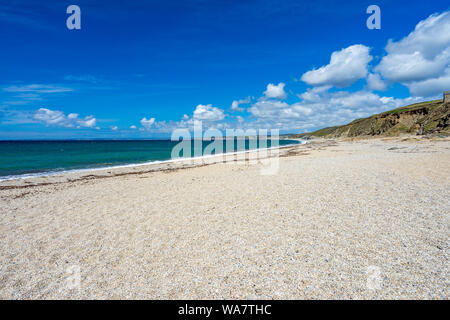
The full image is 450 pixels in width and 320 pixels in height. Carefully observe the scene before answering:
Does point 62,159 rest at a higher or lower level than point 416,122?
lower

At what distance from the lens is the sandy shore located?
4.56 m

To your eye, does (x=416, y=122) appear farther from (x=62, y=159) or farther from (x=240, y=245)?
(x=62, y=159)

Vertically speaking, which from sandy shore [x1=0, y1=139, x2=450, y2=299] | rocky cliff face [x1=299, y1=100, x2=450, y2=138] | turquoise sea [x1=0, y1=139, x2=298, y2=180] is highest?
rocky cliff face [x1=299, y1=100, x2=450, y2=138]

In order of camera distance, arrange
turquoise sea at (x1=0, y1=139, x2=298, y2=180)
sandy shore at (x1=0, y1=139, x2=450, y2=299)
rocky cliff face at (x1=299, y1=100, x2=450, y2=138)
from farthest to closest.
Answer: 1. rocky cliff face at (x1=299, y1=100, x2=450, y2=138)
2. turquoise sea at (x1=0, y1=139, x2=298, y2=180)
3. sandy shore at (x1=0, y1=139, x2=450, y2=299)

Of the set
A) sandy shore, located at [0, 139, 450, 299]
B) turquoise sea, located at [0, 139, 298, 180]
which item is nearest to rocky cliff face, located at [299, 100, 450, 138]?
turquoise sea, located at [0, 139, 298, 180]

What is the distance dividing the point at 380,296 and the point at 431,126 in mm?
55502

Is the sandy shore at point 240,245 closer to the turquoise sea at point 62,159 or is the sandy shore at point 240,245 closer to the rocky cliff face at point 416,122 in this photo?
the turquoise sea at point 62,159

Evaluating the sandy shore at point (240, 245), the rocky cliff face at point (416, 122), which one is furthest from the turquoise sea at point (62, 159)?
the rocky cliff face at point (416, 122)

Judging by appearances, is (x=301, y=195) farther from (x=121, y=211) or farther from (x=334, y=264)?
(x=121, y=211)

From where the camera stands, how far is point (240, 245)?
243 inches

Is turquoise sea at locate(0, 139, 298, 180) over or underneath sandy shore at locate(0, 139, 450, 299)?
over

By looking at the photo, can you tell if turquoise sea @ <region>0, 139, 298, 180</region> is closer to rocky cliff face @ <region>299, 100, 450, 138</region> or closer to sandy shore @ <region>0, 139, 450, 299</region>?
sandy shore @ <region>0, 139, 450, 299</region>

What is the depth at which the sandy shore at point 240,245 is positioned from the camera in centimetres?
456

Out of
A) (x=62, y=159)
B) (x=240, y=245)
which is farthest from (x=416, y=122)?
(x=62, y=159)
